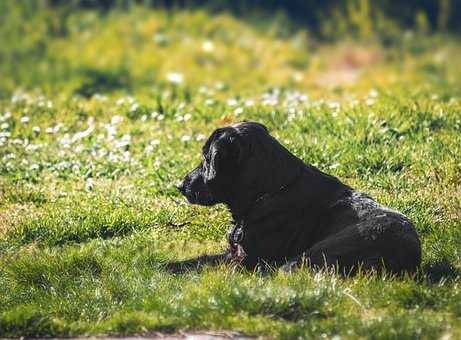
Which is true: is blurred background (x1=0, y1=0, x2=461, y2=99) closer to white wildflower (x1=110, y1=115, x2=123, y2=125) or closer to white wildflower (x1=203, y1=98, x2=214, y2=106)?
white wildflower (x1=203, y1=98, x2=214, y2=106)

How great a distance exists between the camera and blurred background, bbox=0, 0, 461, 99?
56.3ft

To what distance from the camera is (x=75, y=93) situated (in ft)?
47.9

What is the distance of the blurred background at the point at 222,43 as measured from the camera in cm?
1716

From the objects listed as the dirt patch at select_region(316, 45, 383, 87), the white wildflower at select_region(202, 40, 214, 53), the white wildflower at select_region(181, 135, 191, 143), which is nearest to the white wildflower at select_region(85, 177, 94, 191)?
the white wildflower at select_region(181, 135, 191, 143)

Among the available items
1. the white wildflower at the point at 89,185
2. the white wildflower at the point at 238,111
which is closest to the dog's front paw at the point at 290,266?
the white wildflower at the point at 89,185

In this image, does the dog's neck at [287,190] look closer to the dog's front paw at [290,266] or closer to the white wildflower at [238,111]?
the dog's front paw at [290,266]

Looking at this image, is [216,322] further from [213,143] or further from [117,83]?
[117,83]

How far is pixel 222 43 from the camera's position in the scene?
19.0 meters

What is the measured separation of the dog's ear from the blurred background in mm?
9306

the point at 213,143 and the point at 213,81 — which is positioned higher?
the point at 213,143

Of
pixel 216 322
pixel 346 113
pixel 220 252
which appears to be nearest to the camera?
pixel 216 322

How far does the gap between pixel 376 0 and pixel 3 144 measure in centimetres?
1195

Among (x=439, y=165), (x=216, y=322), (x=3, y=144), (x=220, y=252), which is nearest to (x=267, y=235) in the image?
(x=220, y=252)

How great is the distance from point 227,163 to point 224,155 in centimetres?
9
